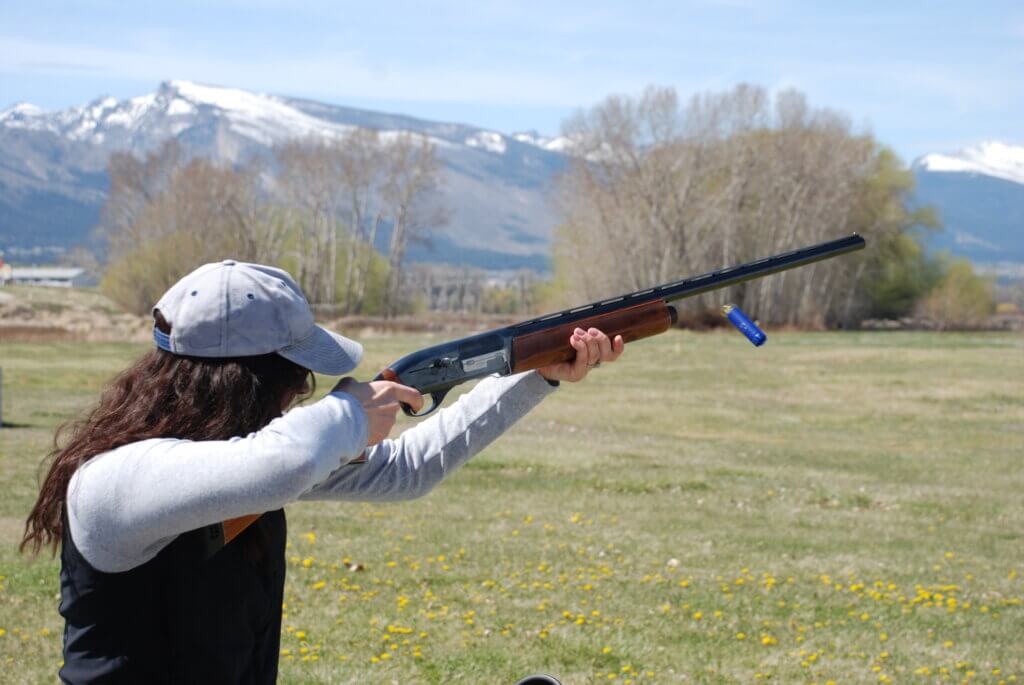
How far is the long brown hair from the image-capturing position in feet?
9.29

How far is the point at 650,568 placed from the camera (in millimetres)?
9250

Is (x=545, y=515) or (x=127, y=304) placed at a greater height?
(x=545, y=515)

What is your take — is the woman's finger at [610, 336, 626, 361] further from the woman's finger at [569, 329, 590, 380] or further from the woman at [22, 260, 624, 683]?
the woman at [22, 260, 624, 683]

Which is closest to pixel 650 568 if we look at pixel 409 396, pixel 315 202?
pixel 409 396

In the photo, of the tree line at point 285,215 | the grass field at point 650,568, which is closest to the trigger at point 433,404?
the grass field at point 650,568

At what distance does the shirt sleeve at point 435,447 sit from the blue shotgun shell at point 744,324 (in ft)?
3.62

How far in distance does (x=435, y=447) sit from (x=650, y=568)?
584cm

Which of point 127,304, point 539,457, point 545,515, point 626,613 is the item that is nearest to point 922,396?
point 539,457

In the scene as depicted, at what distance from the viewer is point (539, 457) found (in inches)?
630

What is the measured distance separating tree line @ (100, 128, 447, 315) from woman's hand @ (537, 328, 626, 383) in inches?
2700

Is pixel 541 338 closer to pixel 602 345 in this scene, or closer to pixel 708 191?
pixel 602 345

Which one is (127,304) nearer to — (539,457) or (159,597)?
(539,457)

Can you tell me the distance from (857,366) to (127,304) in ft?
172

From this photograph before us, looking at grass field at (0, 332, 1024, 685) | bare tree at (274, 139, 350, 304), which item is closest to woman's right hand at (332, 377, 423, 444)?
grass field at (0, 332, 1024, 685)
